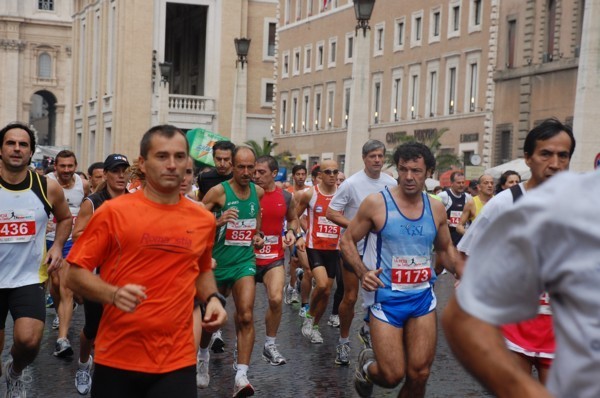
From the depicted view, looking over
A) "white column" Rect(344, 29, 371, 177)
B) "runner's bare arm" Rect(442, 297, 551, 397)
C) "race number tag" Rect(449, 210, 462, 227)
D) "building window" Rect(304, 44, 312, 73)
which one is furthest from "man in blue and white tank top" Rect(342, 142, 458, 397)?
"building window" Rect(304, 44, 312, 73)

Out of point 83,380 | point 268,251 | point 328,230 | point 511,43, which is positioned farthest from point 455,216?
point 511,43

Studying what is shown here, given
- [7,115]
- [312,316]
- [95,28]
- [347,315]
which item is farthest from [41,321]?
[7,115]

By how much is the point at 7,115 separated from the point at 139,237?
111773 mm

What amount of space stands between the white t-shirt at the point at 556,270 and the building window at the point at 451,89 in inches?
1745

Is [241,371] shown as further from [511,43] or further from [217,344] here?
[511,43]

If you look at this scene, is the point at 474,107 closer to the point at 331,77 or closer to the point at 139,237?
the point at 331,77

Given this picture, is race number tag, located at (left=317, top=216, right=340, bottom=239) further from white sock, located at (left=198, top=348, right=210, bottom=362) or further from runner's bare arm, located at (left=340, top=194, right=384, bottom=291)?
runner's bare arm, located at (left=340, top=194, right=384, bottom=291)

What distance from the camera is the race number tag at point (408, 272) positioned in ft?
24.2

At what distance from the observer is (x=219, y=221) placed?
9016 millimetres

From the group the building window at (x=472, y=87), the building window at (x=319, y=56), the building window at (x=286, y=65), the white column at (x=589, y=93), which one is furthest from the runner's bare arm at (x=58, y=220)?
the building window at (x=286, y=65)

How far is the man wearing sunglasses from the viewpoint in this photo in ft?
39.2

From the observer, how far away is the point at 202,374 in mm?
9141

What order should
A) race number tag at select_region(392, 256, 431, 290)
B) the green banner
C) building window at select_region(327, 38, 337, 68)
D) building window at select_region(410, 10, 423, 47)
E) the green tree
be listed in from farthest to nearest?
building window at select_region(327, 38, 337, 68) < building window at select_region(410, 10, 423, 47) < the green tree < the green banner < race number tag at select_region(392, 256, 431, 290)

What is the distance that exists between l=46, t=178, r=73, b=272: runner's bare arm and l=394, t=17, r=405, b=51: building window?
44.1 metres
